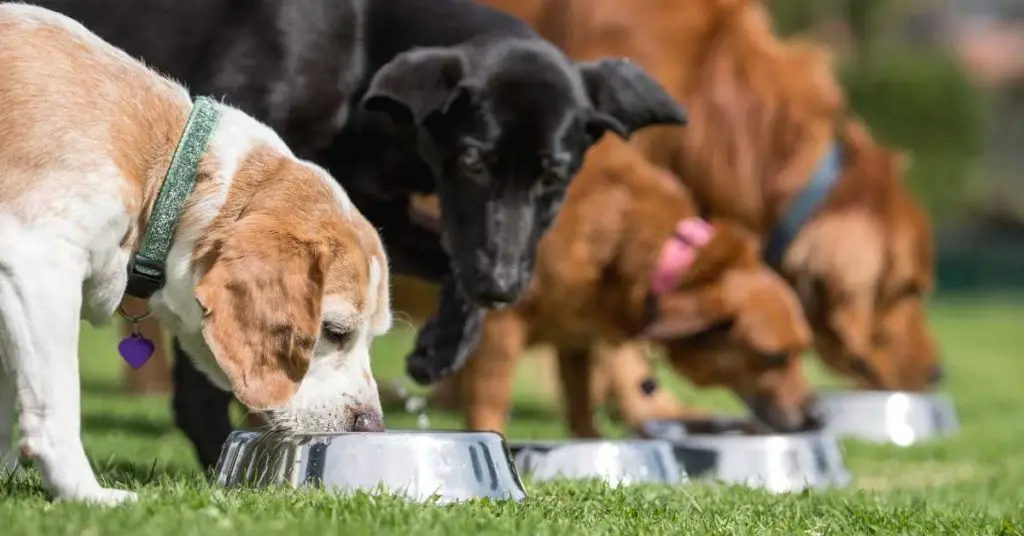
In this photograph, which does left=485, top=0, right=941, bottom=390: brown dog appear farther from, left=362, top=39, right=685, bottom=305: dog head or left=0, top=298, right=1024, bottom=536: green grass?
left=362, top=39, right=685, bottom=305: dog head

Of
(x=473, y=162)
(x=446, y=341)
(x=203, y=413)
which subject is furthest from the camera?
(x=446, y=341)

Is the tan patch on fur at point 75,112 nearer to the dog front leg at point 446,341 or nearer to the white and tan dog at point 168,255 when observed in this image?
the white and tan dog at point 168,255

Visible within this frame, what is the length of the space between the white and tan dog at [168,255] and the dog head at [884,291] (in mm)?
5372

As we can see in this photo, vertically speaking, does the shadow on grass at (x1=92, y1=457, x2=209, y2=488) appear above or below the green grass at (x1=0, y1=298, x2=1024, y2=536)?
below

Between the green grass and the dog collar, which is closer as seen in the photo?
the green grass

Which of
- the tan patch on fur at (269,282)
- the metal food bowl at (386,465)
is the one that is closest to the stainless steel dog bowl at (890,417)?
the metal food bowl at (386,465)

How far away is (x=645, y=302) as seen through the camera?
6379 millimetres

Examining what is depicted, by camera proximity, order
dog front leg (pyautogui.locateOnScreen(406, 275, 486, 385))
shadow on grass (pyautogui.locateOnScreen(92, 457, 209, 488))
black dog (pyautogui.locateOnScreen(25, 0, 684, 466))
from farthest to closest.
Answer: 1. dog front leg (pyautogui.locateOnScreen(406, 275, 486, 385))
2. black dog (pyautogui.locateOnScreen(25, 0, 684, 466))
3. shadow on grass (pyautogui.locateOnScreen(92, 457, 209, 488))

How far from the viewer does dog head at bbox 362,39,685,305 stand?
182 inches

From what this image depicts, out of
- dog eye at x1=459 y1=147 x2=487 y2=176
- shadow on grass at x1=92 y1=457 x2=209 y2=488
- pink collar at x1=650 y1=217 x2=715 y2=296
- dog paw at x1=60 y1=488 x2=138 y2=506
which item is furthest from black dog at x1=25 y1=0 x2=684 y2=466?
dog paw at x1=60 y1=488 x2=138 y2=506

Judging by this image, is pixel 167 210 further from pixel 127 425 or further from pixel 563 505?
pixel 127 425

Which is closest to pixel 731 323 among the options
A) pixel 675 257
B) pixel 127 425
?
pixel 675 257

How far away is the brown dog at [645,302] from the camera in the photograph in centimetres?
623

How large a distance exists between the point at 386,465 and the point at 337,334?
333 mm
